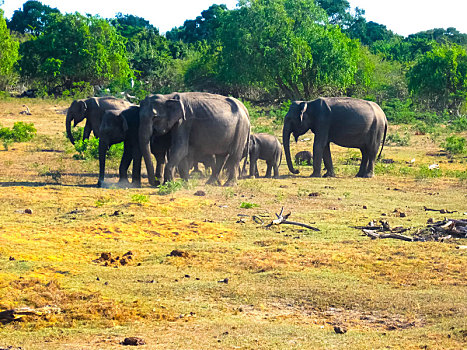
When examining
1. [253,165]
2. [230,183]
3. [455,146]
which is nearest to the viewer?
[230,183]

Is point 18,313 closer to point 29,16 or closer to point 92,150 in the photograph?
point 92,150

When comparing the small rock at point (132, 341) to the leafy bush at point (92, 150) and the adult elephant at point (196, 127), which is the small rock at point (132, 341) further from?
the leafy bush at point (92, 150)

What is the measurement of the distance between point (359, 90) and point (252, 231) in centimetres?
3084

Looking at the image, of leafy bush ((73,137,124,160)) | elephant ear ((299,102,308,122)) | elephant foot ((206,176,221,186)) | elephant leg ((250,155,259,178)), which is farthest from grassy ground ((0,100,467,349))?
elephant ear ((299,102,308,122))

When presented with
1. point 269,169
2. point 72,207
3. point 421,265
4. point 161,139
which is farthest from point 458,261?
point 269,169

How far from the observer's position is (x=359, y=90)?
41.2 metres

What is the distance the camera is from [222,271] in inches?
356

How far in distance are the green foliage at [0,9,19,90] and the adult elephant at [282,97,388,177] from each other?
20.9 metres

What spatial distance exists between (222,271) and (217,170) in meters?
8.33

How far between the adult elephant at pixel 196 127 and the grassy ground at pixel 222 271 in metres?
0.81

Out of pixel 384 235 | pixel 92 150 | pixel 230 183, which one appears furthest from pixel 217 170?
pixel 384 235

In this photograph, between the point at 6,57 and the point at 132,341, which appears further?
the point at 6,57

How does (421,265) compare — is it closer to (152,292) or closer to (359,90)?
(152,292)

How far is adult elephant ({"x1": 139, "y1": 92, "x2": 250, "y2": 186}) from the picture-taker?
50.5 ft
